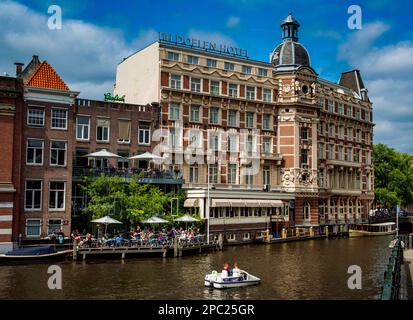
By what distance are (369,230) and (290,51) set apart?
3257 centimetres

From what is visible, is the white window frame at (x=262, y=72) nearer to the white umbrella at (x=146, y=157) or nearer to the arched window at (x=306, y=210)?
the arched window at (x=306, y=210)

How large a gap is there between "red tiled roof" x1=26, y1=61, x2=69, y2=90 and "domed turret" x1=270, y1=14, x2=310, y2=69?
38.6 m

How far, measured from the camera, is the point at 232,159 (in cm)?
7175

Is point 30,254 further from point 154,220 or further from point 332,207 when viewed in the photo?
point 332,207

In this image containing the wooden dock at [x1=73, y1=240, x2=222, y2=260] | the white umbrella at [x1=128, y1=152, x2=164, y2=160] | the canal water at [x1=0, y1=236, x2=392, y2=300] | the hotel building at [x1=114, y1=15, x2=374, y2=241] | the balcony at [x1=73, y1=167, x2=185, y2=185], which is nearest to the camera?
the canal water at [x1=0, y1=236, x2=392, y2=300]

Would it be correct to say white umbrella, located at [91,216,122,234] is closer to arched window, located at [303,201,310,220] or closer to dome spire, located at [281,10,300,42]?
arched window, located at [303,201,310,220]

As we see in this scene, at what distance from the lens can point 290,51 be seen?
80.9 metres

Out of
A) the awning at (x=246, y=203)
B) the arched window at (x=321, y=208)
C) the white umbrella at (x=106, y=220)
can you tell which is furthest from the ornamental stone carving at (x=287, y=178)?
the white umbrella at (x=106, y=220)

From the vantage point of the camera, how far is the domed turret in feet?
264

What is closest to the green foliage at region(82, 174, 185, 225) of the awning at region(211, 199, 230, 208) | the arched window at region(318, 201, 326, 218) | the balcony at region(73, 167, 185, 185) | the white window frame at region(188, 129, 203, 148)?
the balcony at region(73, 167, 185, 185)

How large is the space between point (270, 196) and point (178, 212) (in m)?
16.2

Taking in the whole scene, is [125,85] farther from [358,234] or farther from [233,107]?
[358,234]

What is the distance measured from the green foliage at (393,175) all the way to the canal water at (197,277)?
58982mm
